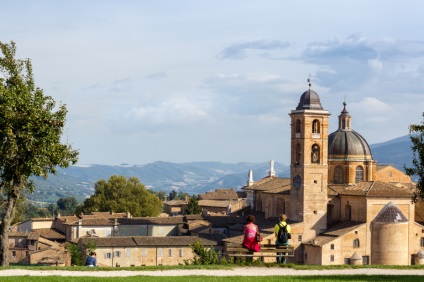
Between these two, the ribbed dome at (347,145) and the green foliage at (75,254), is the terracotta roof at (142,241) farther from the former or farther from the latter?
the ribbed dome at (347,145)

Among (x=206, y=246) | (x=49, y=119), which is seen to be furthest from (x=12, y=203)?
(x=206, y=246)

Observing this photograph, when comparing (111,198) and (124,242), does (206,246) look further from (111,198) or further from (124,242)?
(111,198)

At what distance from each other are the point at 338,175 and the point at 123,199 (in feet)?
133

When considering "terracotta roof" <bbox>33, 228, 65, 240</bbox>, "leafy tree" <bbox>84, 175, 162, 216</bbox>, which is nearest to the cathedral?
"terracotta roof" <bbox>33, 228, 65, 240</bbox>

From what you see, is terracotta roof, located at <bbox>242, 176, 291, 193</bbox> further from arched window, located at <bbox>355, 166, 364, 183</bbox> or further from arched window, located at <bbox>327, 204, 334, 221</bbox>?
arched window, located at <bbox>355, 166, 364, 183</bbox>

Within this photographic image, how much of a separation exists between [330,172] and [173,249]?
1531 cm

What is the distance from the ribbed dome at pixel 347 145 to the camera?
71312 millimetres

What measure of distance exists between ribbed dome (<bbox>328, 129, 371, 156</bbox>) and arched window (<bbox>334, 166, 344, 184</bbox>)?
1404mm

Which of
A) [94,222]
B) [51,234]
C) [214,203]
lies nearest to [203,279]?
[94,222]

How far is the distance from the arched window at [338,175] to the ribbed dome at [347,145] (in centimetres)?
140

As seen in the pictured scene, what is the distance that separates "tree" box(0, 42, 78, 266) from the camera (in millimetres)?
31953

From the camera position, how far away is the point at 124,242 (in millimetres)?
71875

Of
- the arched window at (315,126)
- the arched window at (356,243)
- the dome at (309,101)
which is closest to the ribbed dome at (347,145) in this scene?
the arched window at (315,126)

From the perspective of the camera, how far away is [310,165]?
219 ft
